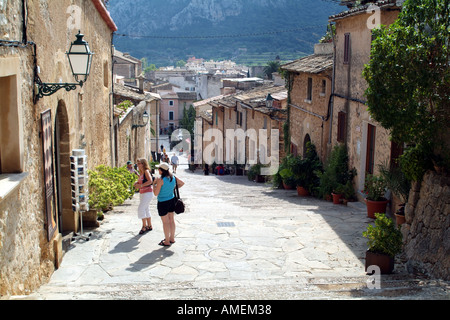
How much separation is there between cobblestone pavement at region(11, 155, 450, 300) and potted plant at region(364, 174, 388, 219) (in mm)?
277

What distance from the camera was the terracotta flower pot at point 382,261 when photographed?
24.6 ft

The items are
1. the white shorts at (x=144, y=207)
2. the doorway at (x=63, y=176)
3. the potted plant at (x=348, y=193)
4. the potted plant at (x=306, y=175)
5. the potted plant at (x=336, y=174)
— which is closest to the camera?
the doorway at (x=63, y=176)

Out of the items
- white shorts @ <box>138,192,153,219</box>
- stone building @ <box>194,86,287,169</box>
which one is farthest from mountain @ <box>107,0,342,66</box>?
white shorts @ <box>138,192,153,219</box>

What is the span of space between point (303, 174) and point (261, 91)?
15.1m

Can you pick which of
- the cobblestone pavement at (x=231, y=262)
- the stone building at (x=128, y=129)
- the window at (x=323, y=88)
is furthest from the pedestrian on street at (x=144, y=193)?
the window at (x=323, y=88)

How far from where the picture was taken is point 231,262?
27.3ft

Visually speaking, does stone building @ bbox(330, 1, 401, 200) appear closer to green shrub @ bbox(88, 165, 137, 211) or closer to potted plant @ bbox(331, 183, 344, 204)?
potted plant @ bbox(331, 183, 344, 204)

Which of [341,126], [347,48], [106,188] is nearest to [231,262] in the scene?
[106,188]

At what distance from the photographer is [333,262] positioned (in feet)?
27.5

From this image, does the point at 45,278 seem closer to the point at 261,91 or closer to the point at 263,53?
the point at 261,91

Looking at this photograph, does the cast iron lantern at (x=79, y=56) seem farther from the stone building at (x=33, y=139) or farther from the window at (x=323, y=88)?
the window at (x=323, y=88)

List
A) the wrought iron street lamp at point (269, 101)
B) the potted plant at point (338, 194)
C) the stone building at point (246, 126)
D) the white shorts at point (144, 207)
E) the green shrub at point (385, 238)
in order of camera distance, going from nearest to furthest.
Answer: the green shrub at point (385, 238) < the white shorts at point (144, 207) < the potted plant at point (338, 194) < the wrought iron street lamp at point (269, 101) < the stone building at point (246, 126)

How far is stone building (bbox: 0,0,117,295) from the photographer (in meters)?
5.57

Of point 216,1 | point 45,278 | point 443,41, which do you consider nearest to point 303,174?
point 443,41
